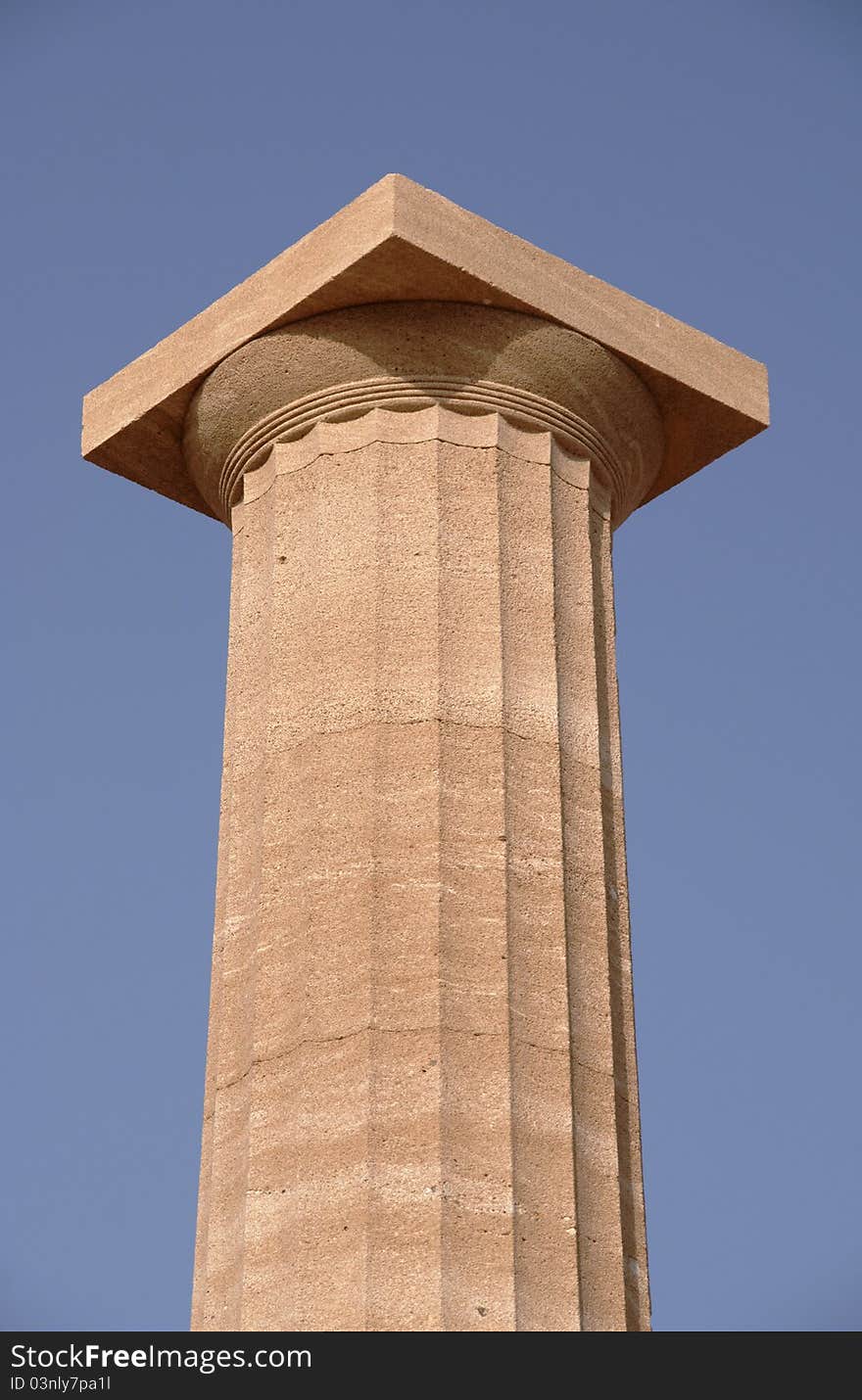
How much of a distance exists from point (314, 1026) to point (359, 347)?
5525 millimetres

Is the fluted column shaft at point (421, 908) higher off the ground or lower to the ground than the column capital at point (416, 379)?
lower

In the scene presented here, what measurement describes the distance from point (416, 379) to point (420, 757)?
3.30 meters

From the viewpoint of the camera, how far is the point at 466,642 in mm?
16969

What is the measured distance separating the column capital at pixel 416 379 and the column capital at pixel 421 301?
0.12 metres

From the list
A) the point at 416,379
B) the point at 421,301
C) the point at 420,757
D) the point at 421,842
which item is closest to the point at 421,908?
the point at 421,842

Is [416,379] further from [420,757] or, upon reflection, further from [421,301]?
[420,757]

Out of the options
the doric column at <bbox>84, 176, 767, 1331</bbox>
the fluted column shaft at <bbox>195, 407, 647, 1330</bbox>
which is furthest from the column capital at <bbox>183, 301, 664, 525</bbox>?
the fluted column shaft at <bbox>195, 407, 647, 1330</bbox>

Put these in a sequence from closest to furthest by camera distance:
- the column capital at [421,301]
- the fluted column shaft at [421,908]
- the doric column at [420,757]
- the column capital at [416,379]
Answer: the fluted column shaft at [421,908], the doric column at [420,757], the column capital at [421,301], the column capital at [416,379]

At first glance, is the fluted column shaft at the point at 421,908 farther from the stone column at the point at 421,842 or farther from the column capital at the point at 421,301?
the column capital at the point at 421,301

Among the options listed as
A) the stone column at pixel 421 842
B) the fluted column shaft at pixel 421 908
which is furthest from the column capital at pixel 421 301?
the fluted column shaft at pixel 421 908

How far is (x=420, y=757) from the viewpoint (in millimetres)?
16438

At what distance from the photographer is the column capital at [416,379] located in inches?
711
